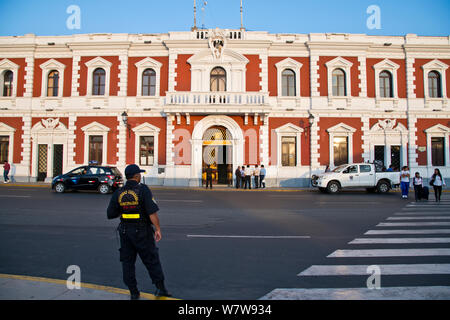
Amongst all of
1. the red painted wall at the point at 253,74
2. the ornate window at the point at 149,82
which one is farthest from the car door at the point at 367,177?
the ornate window at the point at 149,82

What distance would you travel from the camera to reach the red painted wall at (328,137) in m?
22.5

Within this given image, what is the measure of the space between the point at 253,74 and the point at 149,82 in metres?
8.44

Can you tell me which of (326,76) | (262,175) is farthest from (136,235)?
(326,76)

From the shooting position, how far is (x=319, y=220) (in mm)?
9250

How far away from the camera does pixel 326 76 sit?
22750 millimetres

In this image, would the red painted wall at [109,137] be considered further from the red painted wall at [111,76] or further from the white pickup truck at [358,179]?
the white pickup truck at [358,179]

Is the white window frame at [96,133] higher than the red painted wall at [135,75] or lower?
lower

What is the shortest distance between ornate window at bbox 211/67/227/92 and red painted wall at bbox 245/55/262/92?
1.77 metres

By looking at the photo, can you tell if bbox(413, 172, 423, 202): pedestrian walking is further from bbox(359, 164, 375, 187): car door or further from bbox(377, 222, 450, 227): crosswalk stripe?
bbox(377, 222, 450, 227): crosswalk stripe

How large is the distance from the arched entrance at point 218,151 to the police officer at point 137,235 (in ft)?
60.0

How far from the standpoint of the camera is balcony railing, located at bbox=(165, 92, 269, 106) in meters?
21.0

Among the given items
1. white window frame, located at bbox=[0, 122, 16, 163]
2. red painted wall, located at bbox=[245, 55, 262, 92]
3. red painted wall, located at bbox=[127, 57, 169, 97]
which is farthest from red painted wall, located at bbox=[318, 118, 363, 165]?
white window frame, located at bbox=[0, 122, 16, 163]
